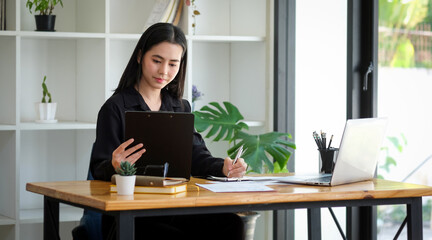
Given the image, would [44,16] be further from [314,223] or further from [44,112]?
[314,223]

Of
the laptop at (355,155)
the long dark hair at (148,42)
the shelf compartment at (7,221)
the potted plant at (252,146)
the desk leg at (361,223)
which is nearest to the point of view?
the laptop at (355,155)

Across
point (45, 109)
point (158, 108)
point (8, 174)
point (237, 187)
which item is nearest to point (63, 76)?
point (45, 109)

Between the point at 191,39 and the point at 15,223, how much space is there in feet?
4.44

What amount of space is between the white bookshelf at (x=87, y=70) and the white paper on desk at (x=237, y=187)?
4.80 ft

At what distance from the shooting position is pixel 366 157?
2594mm

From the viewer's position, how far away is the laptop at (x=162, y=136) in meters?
2.33

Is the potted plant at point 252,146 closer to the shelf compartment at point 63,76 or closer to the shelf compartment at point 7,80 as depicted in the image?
the shelf compartment at point 63,76

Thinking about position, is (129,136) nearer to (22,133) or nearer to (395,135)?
(395,135)

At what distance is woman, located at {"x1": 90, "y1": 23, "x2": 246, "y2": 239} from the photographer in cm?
260

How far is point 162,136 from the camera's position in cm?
234

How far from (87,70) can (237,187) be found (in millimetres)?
1889

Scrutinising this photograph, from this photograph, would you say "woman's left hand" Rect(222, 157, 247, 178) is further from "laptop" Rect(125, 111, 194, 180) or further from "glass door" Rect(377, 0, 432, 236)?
"glass door" Rect(377, 0, 432, 236)

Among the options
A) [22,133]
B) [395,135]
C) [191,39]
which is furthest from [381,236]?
[22,133]

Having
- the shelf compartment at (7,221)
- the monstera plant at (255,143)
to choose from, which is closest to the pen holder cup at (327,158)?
the monstera plant at (255,143)
